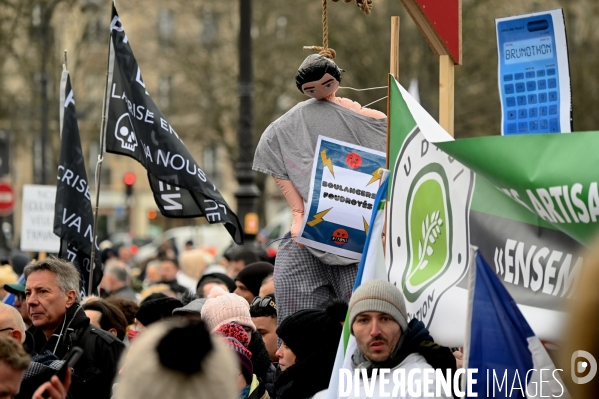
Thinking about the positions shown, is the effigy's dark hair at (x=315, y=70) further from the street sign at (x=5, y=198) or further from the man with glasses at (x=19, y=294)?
the street sign at (x=5, y=198)

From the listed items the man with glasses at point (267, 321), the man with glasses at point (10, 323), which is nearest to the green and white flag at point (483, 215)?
the man with glasses at point (267, 321)

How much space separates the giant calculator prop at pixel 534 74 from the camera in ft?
19.6

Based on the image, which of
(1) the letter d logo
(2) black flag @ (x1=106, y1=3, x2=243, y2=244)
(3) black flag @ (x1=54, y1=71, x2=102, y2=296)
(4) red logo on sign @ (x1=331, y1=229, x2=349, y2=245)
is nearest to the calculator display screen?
(4) red logo on sign @ (x1=331, y1=229, x2=349, y2=245)

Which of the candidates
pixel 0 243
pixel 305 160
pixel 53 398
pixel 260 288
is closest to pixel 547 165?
pixel 53 398

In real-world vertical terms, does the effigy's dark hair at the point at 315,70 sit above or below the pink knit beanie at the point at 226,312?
above

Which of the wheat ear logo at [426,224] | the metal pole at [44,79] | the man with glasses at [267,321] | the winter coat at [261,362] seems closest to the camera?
the wheat ear logo at [426,224]

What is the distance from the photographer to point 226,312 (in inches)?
247

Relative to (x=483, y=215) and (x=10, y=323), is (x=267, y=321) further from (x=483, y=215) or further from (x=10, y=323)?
(x=483, y=215)

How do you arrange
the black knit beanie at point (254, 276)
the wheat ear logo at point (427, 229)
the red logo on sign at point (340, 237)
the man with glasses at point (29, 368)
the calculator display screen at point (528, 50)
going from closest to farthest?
the wheat ear logo at point (427, 229), the man with glasses at point (29, 368), the calculator display screen at point (528, 50), the red logo on sign at point (340, 237), the black knit beanie at point (254, 276)

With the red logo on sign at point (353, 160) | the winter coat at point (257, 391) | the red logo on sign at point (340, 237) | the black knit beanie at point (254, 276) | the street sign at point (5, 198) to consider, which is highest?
the street sign at point (5, 198)

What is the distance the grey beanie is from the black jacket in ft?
5.97

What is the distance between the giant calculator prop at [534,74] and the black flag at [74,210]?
12.5 feet

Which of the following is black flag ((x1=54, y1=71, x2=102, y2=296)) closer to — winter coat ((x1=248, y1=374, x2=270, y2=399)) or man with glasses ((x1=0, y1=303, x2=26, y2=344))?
man with glasses ((x1=0, y1=303, x2=26, y2=344))

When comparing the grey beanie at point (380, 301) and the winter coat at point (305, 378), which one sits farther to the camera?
the winter coat at point (305, 378)
